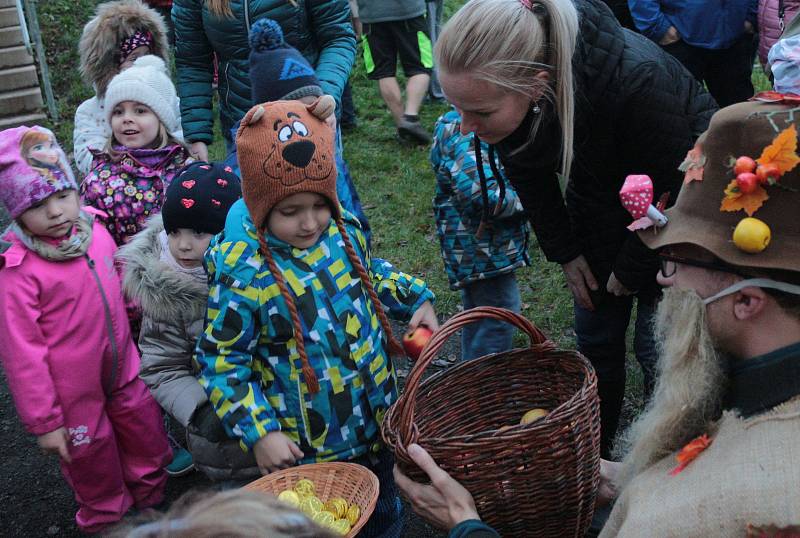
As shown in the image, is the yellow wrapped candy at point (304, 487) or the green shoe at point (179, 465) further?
the green shoe at point (179, 465)

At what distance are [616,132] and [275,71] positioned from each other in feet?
4.93

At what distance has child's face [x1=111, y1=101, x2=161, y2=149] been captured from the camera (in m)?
3.91

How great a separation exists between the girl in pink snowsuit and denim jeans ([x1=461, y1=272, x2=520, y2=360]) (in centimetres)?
152

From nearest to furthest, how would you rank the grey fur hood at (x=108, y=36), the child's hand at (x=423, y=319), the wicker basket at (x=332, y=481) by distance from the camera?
the wicker basket at (x=332, y=481) → the child's hand at (x=423, y=319) → the grey fur hood at (x=108, y=36)

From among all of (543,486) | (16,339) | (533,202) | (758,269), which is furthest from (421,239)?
(758,269)

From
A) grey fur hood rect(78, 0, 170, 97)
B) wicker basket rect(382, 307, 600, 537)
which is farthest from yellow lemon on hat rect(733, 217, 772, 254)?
grey fur hood rect(78, 0, 170, 97)

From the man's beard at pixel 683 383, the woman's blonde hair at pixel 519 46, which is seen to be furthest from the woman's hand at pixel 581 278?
the man's beard at pixel 683 383

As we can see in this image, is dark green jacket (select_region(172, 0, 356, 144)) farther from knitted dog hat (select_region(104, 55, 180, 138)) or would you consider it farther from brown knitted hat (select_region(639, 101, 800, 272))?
brown knitted hat (select_region(639, 101, 800, 272))

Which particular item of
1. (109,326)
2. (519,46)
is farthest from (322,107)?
(109,326)

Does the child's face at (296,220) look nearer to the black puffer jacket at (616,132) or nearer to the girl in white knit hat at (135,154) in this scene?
the black puffer jacket at (616,132)

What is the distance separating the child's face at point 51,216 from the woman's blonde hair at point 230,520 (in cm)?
229

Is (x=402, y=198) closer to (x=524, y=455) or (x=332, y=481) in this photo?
(x=332, y=481)

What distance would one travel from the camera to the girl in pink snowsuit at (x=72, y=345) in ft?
10.2

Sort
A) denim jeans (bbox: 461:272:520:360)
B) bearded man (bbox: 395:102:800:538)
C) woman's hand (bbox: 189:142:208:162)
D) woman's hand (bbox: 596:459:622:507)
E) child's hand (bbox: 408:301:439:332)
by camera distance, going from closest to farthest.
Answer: bearded man (bbox: 395:102:800:538) → woman's hand (bbox: 596:459:622:507) → child's hand (bbox: 408:301:439:332) → denim jeans (bbox: 461:272:520:360) → woman's hand (bbox: 189:142:208:162)
